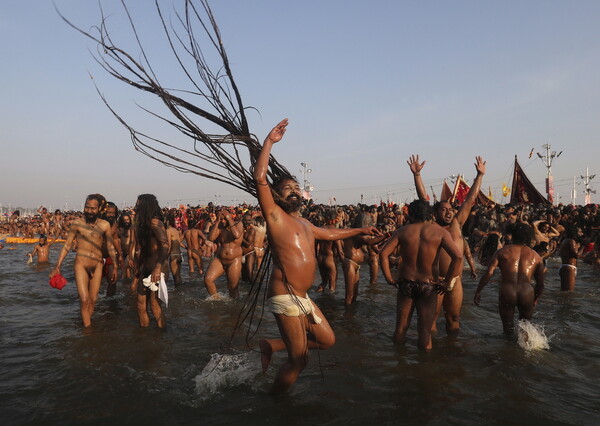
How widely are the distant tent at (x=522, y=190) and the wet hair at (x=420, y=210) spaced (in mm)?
19463

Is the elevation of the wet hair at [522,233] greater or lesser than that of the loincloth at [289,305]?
greater

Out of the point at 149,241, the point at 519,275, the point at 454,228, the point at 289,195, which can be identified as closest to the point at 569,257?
the point at 519,275

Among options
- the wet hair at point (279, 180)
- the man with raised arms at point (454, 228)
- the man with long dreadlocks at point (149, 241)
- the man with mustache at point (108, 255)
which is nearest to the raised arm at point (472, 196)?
the man with raised arms at point (454, 228)

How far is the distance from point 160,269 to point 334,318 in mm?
2971

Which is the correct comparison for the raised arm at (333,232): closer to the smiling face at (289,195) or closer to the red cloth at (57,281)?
the smiling face at (289,195)

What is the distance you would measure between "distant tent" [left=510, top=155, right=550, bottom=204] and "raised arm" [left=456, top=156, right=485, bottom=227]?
18.2 m

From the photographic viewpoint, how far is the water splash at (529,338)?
5.21 m

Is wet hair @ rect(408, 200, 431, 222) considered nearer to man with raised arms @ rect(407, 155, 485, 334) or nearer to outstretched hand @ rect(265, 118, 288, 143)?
man with raised arms @ rect(407, 155, 485, 334)

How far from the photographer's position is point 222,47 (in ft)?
11.6

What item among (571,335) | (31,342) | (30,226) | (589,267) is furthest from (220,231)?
(30,226)

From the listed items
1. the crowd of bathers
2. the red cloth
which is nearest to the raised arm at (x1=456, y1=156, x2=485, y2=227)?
the crowd of bathers

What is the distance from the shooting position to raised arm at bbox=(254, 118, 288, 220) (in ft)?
10.3

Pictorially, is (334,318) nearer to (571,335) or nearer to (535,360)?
(535,360)

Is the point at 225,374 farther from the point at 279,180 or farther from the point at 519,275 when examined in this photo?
the point at 519,275
